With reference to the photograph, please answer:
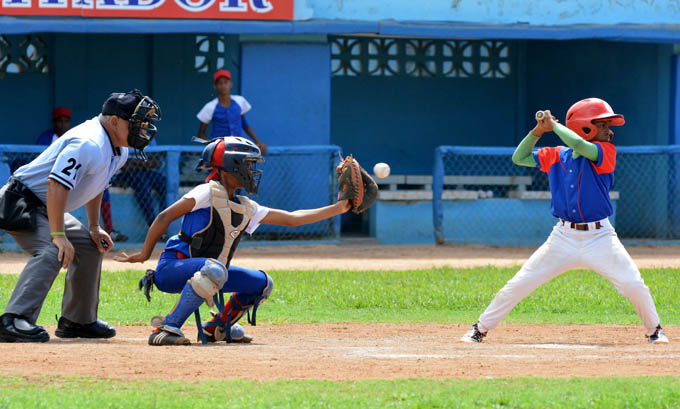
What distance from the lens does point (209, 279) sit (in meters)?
6.36

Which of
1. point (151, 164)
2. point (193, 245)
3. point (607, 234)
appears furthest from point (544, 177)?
point (193, 245)

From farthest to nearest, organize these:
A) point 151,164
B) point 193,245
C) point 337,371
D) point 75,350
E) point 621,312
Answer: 1. point 151,164
2. point 621,312
3. point 193,245
4. point 75,350
5. point 337,371

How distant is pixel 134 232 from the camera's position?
14.5 m

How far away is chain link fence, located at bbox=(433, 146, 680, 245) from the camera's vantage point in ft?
49.3

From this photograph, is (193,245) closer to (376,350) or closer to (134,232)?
(376,350)

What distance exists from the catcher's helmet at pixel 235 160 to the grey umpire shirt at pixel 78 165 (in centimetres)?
60

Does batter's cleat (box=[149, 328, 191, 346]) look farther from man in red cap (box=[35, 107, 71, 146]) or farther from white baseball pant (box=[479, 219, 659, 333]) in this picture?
man in red cap (box=[35, 107, 71, 146])

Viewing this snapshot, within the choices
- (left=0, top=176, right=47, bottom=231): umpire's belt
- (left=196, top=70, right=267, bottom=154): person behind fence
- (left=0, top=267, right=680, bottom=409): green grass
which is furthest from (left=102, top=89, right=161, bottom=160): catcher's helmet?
(left=196, top=70, right=267, bottom=154): person behind fence

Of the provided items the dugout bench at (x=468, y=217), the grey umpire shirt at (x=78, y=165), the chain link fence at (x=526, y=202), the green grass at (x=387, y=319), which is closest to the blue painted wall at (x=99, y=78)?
the dugout bench at (x=468, y=217)

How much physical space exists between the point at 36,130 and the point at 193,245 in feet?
34.2

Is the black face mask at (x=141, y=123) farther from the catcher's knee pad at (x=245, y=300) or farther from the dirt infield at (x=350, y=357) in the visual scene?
the dirt infield at (x=350, y=357)

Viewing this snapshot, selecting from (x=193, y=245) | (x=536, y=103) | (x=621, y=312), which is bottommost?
(x=621, y=312)

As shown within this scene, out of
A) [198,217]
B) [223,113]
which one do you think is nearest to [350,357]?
[198,217]

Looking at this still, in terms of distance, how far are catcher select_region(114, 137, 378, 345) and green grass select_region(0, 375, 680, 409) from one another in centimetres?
138
